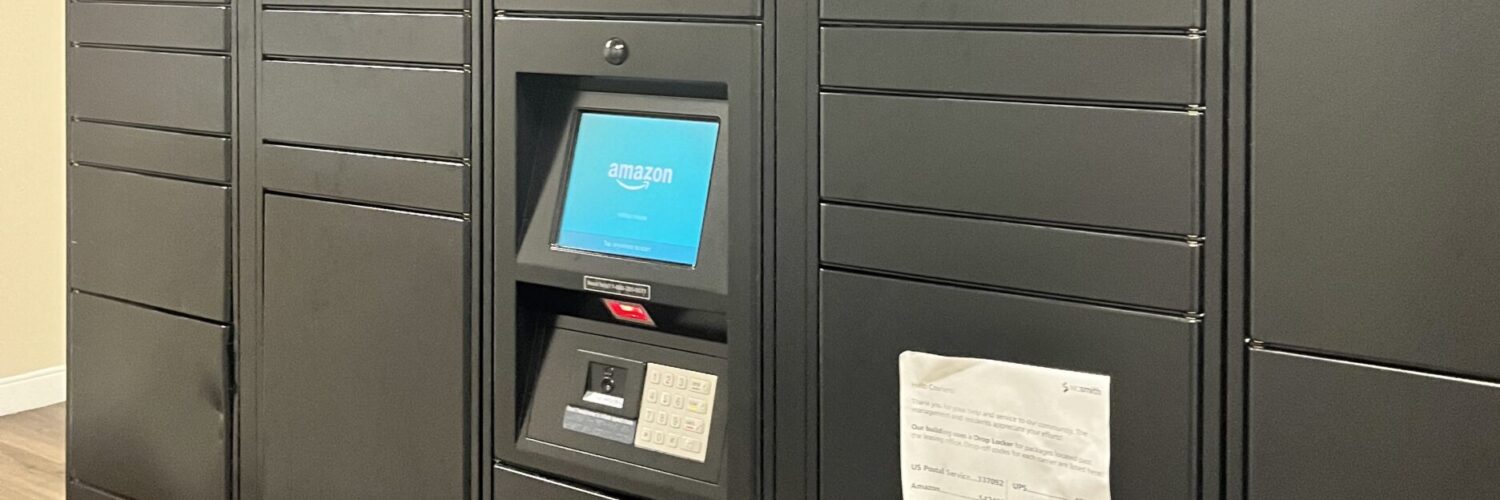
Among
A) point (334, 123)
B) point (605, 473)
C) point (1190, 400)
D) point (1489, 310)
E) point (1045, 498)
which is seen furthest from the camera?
point (334, 123)

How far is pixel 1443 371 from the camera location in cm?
132

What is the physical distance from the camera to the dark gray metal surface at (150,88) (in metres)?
2.40

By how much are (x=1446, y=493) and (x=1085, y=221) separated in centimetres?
43

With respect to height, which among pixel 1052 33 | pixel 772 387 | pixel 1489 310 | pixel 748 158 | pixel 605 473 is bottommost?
pixel 605 473

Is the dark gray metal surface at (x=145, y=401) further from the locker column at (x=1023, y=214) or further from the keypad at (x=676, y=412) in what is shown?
the locker column at (x=1023, y=214)

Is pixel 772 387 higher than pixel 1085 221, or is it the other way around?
pixel 1085 221

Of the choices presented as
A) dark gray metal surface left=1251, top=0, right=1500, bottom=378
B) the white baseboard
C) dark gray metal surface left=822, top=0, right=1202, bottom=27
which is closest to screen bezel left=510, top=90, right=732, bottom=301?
dark gray metal surface left=822, top=0, right=1202, bottom=27

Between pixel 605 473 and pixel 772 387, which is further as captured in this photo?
pixel 605 473

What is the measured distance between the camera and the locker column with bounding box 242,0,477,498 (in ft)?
6.91

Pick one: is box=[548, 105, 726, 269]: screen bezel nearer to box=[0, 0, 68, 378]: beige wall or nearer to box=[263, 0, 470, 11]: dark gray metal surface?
box=[263, 0, 470, 11]: dark gray metal surface

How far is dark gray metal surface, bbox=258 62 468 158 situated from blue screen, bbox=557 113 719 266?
0.67 ft

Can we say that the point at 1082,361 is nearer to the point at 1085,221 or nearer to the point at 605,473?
the point at 1085,221

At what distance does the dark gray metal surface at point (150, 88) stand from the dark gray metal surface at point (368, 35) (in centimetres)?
17

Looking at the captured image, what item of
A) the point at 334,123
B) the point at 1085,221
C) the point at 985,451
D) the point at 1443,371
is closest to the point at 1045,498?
the point at 985,451
